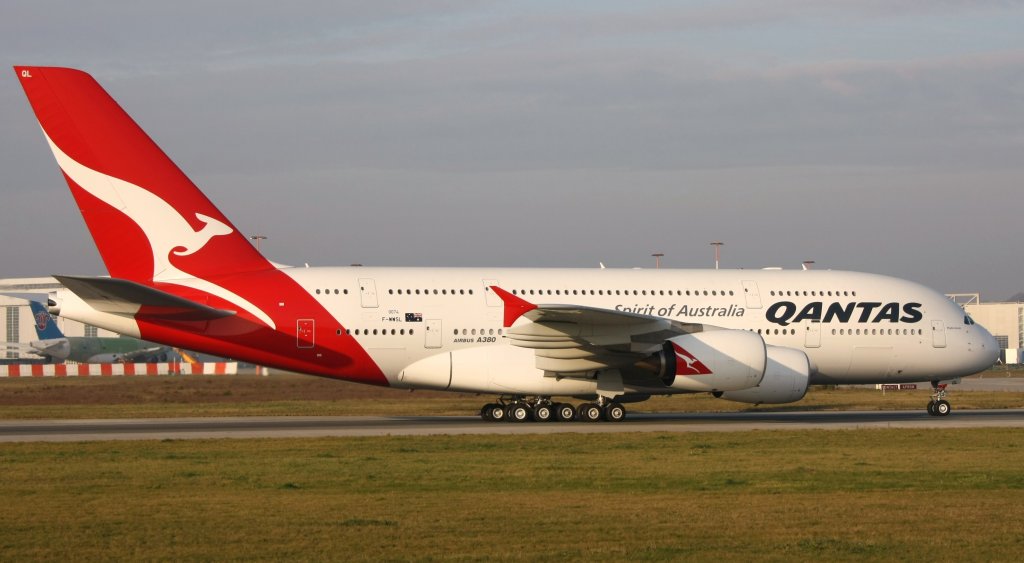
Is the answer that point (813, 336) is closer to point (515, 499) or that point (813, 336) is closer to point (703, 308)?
point (703, 308)

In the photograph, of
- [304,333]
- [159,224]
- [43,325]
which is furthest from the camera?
[43,325]

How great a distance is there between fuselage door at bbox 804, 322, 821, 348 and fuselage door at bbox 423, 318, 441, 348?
9.29 meters

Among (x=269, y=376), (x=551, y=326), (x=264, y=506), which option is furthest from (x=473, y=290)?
(x=269, y=376)

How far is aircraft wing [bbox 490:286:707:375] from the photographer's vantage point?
84.0 ft

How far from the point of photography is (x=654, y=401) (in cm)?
3666

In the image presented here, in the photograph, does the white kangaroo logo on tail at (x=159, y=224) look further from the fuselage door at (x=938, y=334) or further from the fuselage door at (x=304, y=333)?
the fuselage door at (x=938, y=334)

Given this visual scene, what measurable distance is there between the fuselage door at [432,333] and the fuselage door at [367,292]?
128 centimetres

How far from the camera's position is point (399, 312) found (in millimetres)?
27094

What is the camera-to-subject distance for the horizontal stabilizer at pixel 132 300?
Result: 23.6 m

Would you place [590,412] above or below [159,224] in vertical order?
below

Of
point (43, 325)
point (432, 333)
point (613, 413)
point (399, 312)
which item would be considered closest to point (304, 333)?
point (399, 312)

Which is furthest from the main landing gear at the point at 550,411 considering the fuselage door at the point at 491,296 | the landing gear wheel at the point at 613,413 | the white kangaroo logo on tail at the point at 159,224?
the white kangaroo logo on tail at the point at 159,224

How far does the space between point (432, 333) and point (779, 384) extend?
8.08 m

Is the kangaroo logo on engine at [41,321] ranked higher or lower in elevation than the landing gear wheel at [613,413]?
higher
